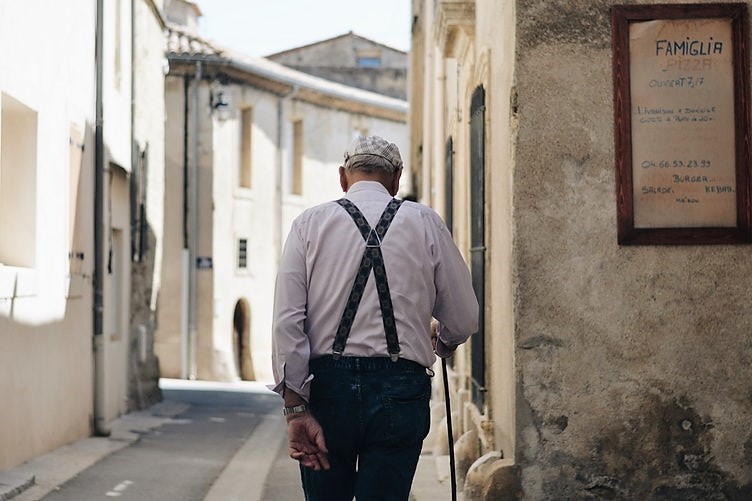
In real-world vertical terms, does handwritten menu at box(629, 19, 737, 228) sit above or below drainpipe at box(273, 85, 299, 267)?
below

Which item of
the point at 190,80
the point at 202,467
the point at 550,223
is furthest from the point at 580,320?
the point at 190,80

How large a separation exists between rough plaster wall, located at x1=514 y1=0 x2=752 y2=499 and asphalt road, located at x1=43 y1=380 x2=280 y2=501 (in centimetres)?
317

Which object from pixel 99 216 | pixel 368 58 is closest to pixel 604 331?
pixel 99 216

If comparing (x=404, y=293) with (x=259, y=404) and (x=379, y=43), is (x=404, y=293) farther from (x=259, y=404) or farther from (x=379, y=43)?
(x=379, y=43)

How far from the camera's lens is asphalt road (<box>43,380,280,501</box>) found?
27.0 feet

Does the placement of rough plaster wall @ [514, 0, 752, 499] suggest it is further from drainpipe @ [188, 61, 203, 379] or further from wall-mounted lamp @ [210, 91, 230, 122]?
wall-mounted lamp @ [210, 91, 230, 122]

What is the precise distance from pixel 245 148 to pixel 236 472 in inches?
912

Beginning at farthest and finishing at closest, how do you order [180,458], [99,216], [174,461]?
[99,216] → [180,458] → [174,461]

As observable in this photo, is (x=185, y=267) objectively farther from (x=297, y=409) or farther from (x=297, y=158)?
(x=297, y=409)

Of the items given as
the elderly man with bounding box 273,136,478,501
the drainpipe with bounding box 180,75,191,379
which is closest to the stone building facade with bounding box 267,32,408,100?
Result: the drainpipe with bounding box 180,75,191,379

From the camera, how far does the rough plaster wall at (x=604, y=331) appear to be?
18.6 feet

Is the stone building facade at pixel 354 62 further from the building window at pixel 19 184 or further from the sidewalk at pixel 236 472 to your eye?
the building window at pixel 19 184

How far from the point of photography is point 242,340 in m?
32.1

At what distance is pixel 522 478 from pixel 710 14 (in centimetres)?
225
